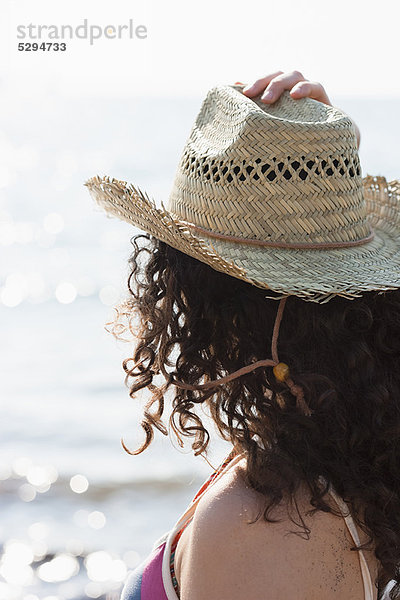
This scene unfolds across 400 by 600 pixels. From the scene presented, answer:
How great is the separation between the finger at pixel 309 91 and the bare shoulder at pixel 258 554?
3.15 feet

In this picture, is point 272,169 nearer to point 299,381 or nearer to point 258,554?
point 299,381

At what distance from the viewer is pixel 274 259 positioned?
1476 mm

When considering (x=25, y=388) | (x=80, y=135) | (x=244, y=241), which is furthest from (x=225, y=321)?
(x=80, y=135)

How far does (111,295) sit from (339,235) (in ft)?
25.3

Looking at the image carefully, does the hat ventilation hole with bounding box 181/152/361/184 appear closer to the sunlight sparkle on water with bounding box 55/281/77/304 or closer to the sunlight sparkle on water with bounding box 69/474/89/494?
the sunlight sparkle on water with bounding box 69/474/89/494

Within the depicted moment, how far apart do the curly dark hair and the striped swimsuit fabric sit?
39mm

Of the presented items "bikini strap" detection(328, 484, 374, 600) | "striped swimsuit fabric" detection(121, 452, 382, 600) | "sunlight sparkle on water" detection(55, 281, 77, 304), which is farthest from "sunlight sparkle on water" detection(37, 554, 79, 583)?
"sunlight sparkle on water" detection(55, 281, 77, 304)

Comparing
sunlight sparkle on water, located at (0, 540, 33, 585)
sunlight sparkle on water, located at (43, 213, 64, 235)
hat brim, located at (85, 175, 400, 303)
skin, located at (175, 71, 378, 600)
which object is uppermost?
hat brim, located at (85, 175, 400, 303)

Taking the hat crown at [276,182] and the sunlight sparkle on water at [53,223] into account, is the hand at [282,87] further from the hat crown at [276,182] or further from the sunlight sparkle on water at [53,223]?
the sunlight sparkle on water at [53,223]

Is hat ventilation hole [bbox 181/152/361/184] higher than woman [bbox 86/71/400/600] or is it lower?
higher

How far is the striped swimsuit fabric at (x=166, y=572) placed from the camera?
4.48 ft

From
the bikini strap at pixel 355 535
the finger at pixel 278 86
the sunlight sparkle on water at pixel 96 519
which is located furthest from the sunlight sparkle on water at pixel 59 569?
the finger at pixel 278 86

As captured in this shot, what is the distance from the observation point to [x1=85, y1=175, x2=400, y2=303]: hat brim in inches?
54.5

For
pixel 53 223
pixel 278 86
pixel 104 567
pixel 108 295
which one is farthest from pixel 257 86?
pixel 53 223
